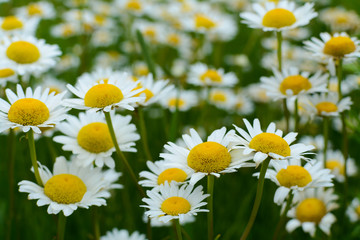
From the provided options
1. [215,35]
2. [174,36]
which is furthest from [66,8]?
[215,35]

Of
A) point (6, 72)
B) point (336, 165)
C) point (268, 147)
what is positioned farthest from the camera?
point (336, 165)

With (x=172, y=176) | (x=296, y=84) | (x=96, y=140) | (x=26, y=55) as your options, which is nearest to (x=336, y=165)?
(x=296, y=84)

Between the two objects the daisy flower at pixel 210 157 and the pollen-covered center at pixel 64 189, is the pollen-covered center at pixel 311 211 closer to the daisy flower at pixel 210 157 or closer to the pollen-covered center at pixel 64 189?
the daisy flower at pixel 210 157

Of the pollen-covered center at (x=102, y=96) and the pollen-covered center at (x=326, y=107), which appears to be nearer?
the pollen-covered center at (x=102, y=96)

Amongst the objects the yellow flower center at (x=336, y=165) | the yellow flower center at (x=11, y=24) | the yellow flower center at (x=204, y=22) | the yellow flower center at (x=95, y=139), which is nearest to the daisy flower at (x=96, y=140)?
the yellow flower center at (x=95, y=139)

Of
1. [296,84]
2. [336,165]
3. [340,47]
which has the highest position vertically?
[340,47]

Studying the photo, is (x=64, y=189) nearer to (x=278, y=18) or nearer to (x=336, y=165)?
(x=278, y=18)
